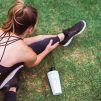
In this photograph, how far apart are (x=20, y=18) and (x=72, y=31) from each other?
87 centimetres

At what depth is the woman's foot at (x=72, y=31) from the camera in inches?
145

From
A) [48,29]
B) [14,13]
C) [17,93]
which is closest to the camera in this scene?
[14,13]

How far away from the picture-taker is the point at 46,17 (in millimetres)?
3955

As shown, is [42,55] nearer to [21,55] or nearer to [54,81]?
[54,81]

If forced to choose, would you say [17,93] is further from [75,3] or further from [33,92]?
[75,3]

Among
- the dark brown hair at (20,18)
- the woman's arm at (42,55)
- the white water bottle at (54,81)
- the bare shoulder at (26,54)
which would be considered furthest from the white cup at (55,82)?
the dark brown hair at (20,18)

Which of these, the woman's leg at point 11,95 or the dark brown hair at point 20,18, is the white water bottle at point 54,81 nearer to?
the woman's leg at point 11,95

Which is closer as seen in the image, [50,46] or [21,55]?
[21,55]

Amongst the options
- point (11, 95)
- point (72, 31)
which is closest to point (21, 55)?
point (11, 95)

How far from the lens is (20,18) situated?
2990 millimetres

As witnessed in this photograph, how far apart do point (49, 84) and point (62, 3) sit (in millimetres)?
986

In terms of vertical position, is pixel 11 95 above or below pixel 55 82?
above

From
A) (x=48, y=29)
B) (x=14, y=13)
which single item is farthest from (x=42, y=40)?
(x=14, y=13)

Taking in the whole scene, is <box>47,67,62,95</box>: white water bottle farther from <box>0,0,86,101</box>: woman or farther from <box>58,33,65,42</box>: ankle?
<box>58,33,65,42</box>: ankle
